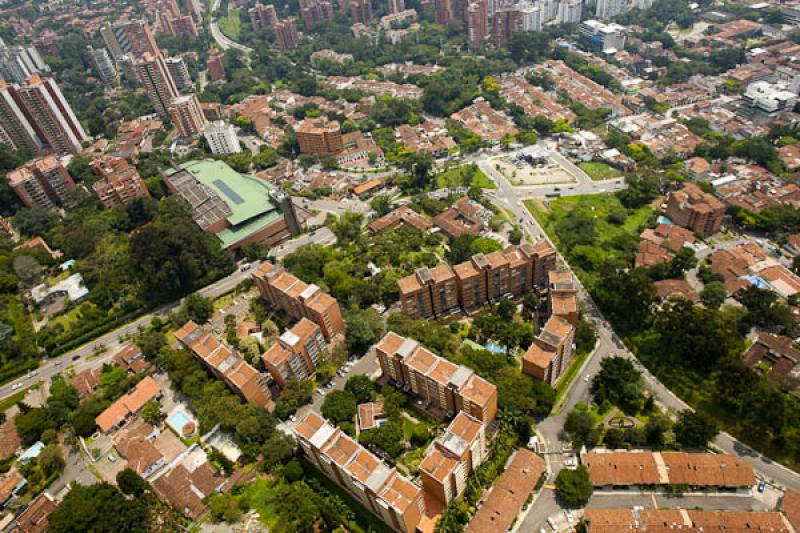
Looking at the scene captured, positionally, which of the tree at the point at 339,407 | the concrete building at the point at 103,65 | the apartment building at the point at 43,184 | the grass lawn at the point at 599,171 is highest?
the concrete building at the point at 103,65

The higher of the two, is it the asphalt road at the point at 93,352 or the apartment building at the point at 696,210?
the asphalt road at the point at 93,352

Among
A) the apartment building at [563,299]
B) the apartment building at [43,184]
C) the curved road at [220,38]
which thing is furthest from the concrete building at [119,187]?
the curved road at [220,38]

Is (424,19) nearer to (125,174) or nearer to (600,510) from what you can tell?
(125,174)

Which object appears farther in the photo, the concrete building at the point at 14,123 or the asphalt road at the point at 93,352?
the concrete building at the point at 14,123

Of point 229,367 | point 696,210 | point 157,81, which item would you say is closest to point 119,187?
point 157,81

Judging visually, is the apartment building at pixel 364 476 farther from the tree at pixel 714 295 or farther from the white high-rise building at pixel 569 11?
the white high-rise building at pixel 569 11

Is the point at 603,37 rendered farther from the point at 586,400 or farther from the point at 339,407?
the point at 339,407

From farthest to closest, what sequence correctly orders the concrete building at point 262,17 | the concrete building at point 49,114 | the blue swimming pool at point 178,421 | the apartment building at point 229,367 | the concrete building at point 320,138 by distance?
the concrete building at point 262,17, the concrete building at point 49,114, the concrete building at point 320,138, the blue swimming pool at point 178,421, the apartment building at point 229,367
